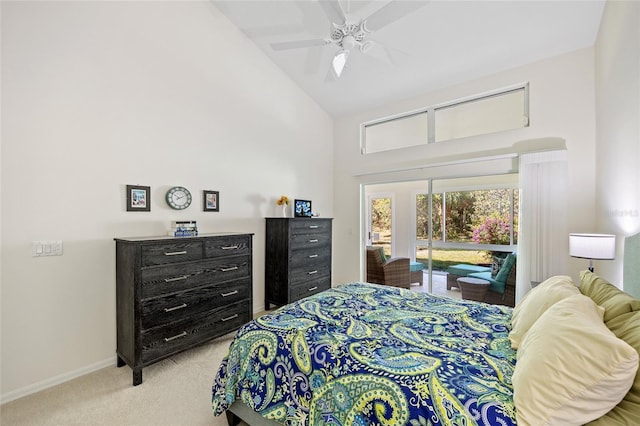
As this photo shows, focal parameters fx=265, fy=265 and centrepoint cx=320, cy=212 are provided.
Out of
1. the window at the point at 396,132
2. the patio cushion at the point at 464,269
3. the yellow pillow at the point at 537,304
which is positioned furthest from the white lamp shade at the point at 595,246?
the window at the point at 396,132

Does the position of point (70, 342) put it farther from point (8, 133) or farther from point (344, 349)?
point (344, 349)

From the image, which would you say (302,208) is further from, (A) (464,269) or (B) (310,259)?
(A) (464,269)

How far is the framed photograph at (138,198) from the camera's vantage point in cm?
258

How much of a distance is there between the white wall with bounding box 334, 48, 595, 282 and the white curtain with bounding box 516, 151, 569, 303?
0.08 m

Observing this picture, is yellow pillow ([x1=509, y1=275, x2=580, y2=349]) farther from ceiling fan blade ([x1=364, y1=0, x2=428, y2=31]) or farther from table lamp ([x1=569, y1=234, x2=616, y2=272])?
ceiling fan blade ([x1=364, y1=0, x2=428, y2=31])

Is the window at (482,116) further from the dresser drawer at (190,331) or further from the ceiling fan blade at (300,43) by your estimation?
the dresser drawer at (190,331)

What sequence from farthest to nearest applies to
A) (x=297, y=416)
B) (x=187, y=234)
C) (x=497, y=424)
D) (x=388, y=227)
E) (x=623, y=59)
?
1. (x=388, y=227)
2. (x=187, y=234)
3. (x=623, y=59)
4. (x=297, y=416)
5. (x=497, y=424)

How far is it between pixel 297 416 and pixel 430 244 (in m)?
3.43

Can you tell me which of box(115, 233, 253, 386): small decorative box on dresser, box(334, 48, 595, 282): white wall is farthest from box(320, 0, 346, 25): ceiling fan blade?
box(115, 233, 253, 386): small decorative box on dresser

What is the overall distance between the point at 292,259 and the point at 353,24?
9.10 feet

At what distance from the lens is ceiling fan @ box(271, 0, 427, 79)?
2.12 meters

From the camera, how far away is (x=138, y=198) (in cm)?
264

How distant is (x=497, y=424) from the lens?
0.98 meters

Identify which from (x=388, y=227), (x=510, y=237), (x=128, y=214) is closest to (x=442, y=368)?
(x=128, y=214)
